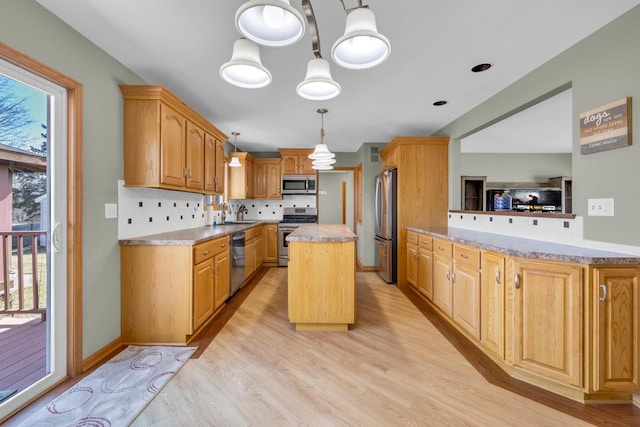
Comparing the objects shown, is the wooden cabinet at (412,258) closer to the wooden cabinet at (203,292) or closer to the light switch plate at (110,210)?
the wooden cabinet at (203,292)

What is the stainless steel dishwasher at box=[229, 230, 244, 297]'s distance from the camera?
3.38 m

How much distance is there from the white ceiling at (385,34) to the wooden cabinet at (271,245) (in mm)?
2494

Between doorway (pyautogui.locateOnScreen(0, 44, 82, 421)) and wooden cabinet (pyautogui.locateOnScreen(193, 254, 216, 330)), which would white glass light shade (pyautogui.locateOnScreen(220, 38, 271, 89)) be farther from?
wooden cabinet (pyautogui.locateOnScreen(193, 254, 216, 330))

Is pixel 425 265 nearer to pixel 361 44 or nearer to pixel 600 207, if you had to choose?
pixel 600 207

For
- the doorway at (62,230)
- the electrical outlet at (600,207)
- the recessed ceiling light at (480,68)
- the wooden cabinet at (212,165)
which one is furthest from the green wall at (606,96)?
the doorway at (62,230)

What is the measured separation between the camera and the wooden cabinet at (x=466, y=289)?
2213 millimetres

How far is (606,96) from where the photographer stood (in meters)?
1.81

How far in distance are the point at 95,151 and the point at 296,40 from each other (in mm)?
→ 1928

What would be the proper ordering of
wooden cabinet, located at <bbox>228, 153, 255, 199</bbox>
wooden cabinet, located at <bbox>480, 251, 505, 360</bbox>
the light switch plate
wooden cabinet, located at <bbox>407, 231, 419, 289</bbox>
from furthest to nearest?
wooden cabinet, located at <bbox>228, 153, 255, 199</bbox> < wooden cabinet, located at <bbox>407, 231, 419, 289</bbox> < the light switch plate < wooden cabinet, located at <bbox>480, 251, 505, 360</bbox>

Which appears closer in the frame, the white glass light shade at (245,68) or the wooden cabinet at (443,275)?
the white glass light shade at (245,68)

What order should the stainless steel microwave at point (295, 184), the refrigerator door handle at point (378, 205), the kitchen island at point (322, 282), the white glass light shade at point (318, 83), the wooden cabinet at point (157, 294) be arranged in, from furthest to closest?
the stainless steel microwave at point (295, 184), the refrigerator door handle at point (378, 205), the kitchen island at point (322, 282), the wooden cabinet at point (157, 294), the white glass light shade at point (318, 83)

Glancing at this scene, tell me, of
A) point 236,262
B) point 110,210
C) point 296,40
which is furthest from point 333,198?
point 296,40

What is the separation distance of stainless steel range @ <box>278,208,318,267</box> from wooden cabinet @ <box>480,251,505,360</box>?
358 cm

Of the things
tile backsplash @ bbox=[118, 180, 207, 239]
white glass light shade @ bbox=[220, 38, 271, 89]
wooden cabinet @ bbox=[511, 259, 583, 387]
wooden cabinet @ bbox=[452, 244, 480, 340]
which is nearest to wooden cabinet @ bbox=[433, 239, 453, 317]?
→ wooden cabinet @ bbox=[452, 244, 480, 340]
